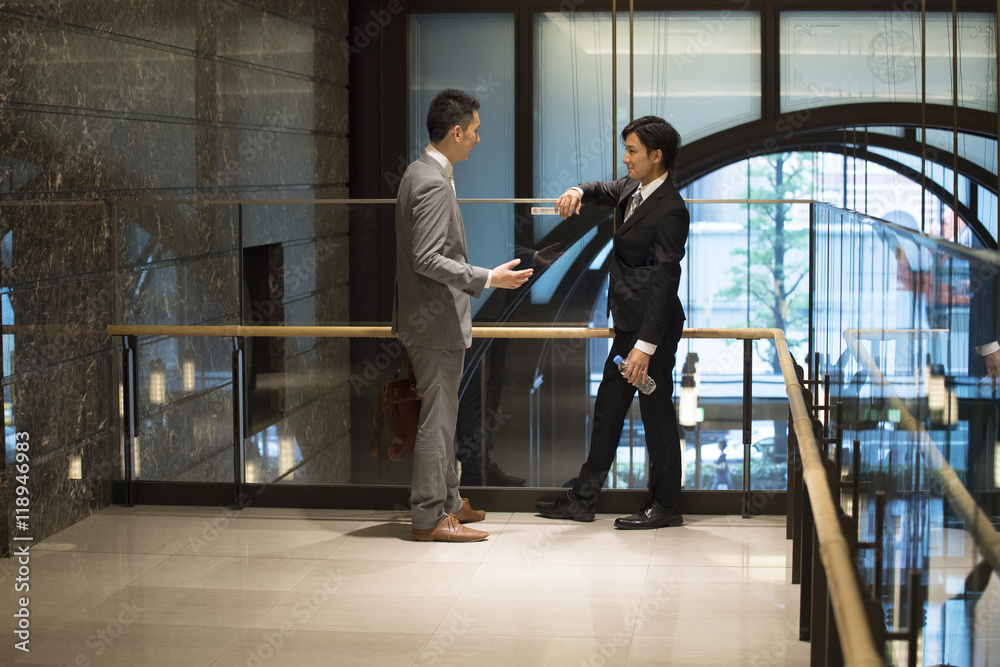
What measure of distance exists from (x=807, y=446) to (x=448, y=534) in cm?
201

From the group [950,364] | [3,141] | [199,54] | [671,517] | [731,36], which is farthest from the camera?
[731,36]

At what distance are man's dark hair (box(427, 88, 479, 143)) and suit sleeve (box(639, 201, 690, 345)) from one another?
2.51ft

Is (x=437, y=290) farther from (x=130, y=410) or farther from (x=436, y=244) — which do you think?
(x=130, y=410)

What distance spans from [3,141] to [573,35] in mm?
4338

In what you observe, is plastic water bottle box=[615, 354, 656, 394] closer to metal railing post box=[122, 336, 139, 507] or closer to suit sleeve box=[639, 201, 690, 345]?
suit sleeve box=[639, 201, 690, 345]

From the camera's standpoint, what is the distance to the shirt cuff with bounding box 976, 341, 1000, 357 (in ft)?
3.85

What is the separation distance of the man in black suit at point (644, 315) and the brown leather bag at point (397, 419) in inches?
26.0

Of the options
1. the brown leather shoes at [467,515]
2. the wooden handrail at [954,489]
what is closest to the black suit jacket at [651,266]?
the brown leather shoes at [467,515]

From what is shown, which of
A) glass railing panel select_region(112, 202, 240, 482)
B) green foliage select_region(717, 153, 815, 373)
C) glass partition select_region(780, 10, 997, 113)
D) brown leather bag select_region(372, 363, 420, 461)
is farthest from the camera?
glass partition select_region(780, 10, 997, 113)

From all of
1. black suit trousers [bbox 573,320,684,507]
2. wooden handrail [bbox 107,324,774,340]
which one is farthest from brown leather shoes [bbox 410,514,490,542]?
wooden handrail [bbox 107,324,774,340]

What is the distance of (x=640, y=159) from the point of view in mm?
3727

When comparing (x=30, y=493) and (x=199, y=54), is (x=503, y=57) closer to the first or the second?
(x=199, y=54)

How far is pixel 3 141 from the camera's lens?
3.43 meters

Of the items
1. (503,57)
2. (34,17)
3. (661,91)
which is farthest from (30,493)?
(661,91)
